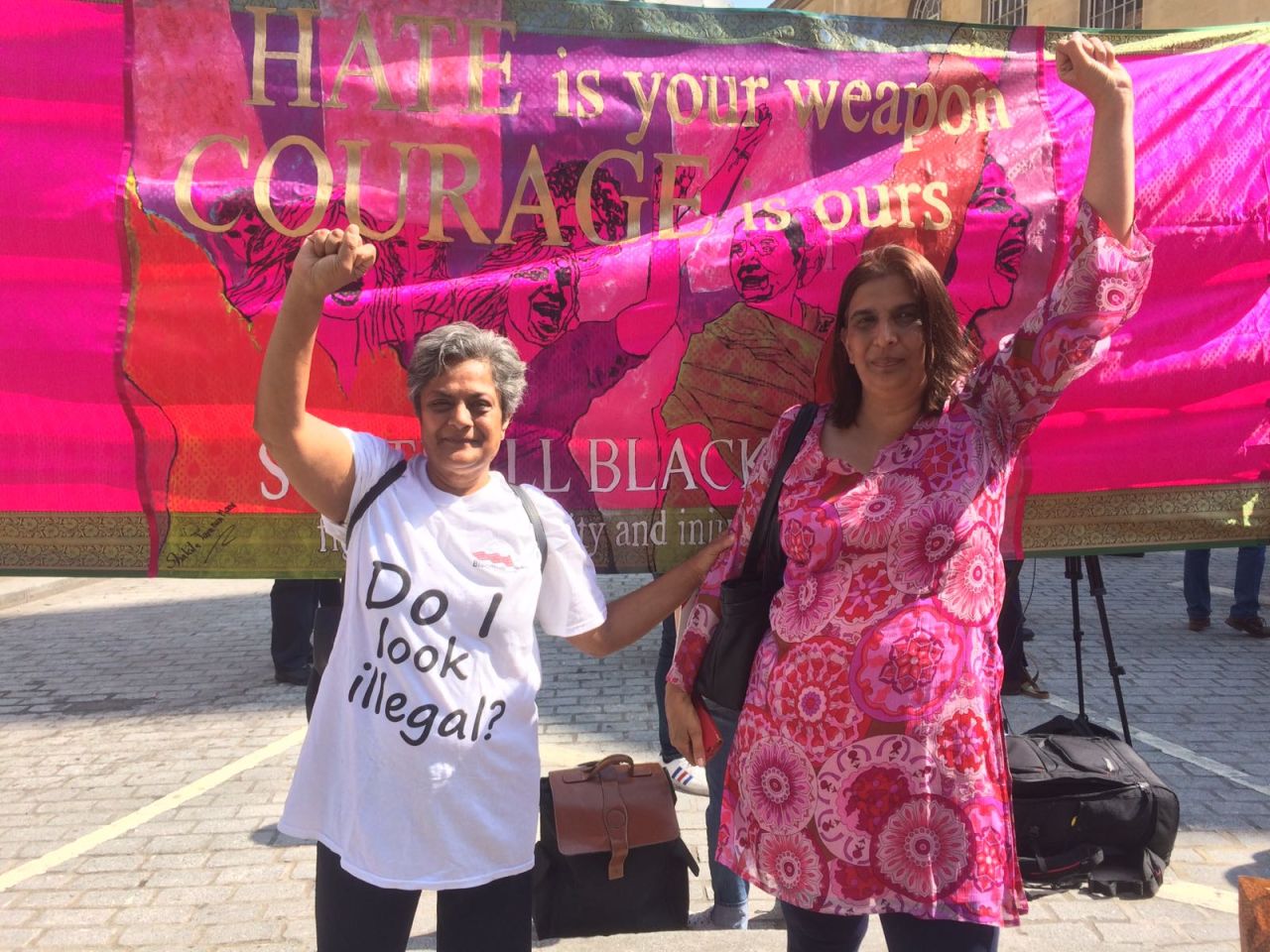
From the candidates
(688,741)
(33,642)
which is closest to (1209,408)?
(688,741)

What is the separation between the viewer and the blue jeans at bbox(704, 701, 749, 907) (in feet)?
8.99

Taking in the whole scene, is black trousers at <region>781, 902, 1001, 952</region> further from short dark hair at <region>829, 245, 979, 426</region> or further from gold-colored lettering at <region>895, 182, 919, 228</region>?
gold-colored lettering at <region>895, 182, 919, 228</region>

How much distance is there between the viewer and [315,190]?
260 centimetres

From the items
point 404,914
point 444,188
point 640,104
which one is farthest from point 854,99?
point 404,914

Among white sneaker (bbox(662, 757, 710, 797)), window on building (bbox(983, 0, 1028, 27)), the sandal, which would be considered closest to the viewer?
white sneaker (bbox(662, 757, 710, 797))

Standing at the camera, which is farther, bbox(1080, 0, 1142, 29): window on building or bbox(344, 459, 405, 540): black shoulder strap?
bbox(1080, 0, 1142, 29): window on building

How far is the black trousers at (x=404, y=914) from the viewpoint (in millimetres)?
2023

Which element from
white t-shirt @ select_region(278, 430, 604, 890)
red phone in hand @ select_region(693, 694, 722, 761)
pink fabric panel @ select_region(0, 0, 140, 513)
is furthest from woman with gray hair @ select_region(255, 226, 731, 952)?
pink fabric panel @ select_region(0, 0, 140, 513)

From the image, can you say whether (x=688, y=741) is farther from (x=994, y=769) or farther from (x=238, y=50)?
(x=238, y=50)

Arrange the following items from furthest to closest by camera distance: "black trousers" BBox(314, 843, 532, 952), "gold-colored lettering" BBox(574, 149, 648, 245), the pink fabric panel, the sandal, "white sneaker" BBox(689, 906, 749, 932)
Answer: the sandal, "white sneaker" BBox(689, 906, 749, 932), "gold-colored lettering" BBox(574, 149, 648, 245), the pink fabric panel, "black trousers" BBox(314, 843, 532, 952)

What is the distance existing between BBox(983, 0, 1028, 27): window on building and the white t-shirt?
17.8m

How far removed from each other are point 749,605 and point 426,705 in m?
0.71

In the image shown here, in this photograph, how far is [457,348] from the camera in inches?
83.1

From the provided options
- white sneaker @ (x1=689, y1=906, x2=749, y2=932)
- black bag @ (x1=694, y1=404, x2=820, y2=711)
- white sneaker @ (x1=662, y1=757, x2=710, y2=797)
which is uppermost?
black bag @ (x1=694, y1=404, x2=820, y2=711)
